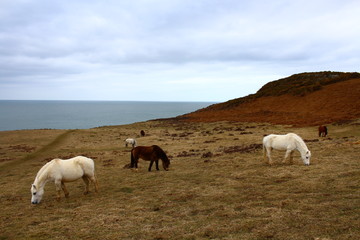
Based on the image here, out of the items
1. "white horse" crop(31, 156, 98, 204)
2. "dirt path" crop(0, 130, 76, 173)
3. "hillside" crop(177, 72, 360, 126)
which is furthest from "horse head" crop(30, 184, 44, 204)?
"hillside" crop(177, 72, 360, 126)

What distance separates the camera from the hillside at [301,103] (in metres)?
46.7

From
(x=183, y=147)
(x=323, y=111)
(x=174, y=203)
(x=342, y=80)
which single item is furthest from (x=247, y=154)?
(x=342, y=80)

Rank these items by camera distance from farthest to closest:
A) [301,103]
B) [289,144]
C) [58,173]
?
[301,103] → [289,144] → [58,173]

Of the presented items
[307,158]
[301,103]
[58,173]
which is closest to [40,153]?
[58,173]

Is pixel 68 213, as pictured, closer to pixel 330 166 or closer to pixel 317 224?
pixel 317 224

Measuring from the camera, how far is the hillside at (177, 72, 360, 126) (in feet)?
153

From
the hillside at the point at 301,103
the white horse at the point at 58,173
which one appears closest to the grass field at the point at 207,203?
the white horse at the point at 58,173

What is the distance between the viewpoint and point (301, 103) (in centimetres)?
5822

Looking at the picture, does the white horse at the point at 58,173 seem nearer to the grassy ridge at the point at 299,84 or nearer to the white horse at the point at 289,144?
the white horse at the point at 289,144

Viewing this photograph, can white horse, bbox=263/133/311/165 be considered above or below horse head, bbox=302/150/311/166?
above

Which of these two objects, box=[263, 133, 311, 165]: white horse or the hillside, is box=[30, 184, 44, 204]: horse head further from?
the hillside

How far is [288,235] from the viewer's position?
23.2ft

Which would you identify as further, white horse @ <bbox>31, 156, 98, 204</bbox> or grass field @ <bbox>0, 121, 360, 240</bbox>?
white horse @ <bbox>31, 156, 98, 204</bbox>

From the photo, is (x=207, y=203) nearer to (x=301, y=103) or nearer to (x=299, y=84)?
(x=301, y=103)
